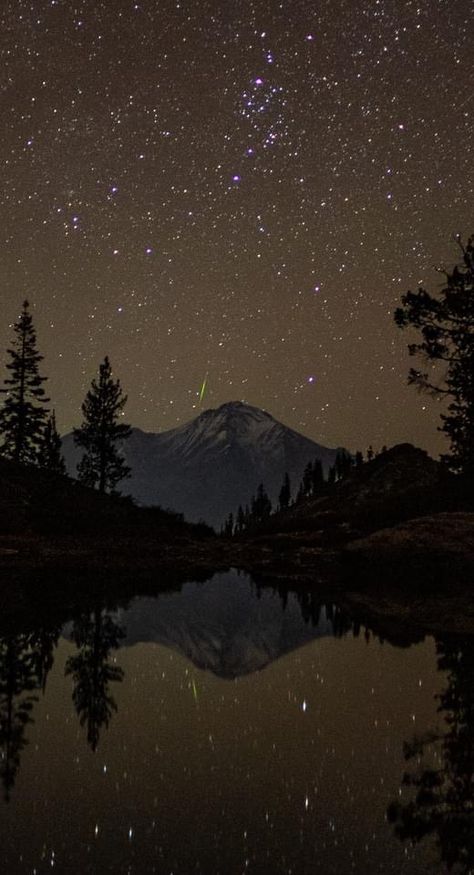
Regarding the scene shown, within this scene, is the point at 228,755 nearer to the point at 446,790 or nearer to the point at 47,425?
the point at 446,790

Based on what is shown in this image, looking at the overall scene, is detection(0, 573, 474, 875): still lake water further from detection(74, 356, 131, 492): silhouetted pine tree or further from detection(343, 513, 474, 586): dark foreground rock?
detection(74, 356, 131, 492): silhouetted pine tree

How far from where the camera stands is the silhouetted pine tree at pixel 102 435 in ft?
169

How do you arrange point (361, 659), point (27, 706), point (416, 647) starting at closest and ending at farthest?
1. point (27, 706)
2. point (361, 659)
3. point (416, 647)

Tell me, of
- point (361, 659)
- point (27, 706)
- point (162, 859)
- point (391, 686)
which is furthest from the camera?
point (361, 659)

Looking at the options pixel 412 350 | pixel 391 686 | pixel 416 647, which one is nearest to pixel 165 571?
pixel 412 350

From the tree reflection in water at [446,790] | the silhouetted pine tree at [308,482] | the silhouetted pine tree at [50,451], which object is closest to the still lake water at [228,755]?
the tree reflection in water at [446,790]

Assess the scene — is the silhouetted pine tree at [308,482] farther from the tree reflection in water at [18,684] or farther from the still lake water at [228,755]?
the tree reflection in water at [18,684]

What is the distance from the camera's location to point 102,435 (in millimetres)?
51906

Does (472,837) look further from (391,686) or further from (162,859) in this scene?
(391,686)

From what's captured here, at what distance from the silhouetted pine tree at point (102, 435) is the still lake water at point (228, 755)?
143 feet

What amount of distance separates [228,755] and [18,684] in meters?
2.70

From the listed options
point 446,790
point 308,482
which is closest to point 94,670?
point 446,790

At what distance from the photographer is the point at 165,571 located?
2281 centimetres

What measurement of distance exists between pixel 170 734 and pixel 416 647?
448cm
